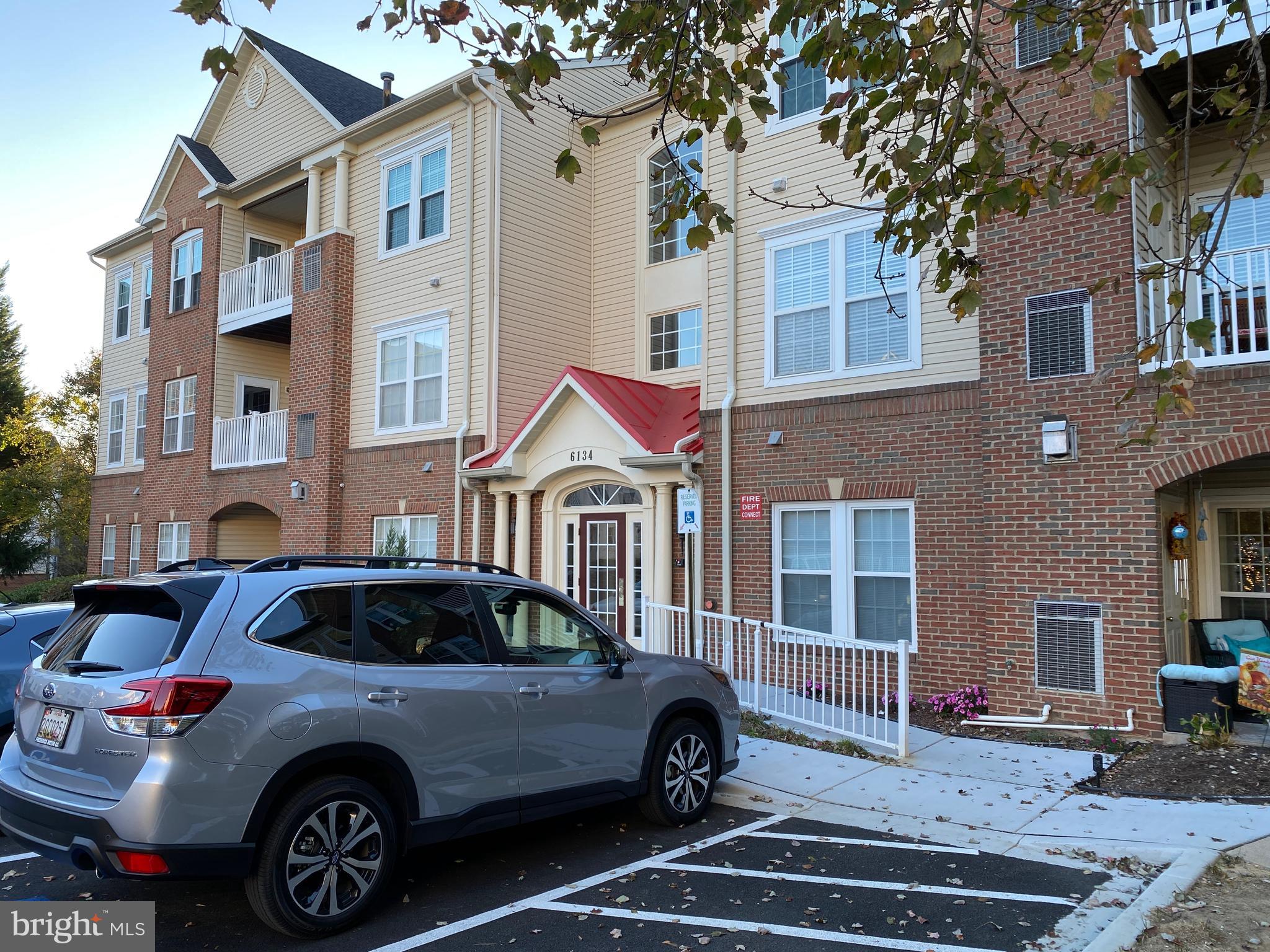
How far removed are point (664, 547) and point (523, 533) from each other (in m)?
2.71

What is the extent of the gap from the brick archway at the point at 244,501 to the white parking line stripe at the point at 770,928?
14297 mm

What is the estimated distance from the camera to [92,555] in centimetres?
2339

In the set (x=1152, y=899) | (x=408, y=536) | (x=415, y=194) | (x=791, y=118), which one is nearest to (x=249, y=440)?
(x=408, y=536)

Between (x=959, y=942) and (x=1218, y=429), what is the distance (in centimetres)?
584

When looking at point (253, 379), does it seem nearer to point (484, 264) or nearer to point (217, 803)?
point (484, 264)

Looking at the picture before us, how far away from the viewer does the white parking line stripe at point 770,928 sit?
4.49m

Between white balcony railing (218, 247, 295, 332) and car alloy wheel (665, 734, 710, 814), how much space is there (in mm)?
14287

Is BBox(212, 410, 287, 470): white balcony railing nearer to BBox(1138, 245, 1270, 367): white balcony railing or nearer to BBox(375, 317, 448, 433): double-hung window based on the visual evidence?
BBox(375, 317, 448, 433): double-hung window

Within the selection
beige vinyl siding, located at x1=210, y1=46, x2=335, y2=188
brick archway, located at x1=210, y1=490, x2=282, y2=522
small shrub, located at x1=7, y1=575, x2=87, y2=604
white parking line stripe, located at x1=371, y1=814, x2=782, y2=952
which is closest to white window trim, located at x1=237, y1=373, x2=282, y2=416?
brick archway, located at x1=210, y1=490, x2=282, y2=522

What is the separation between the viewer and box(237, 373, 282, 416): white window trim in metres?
20.0

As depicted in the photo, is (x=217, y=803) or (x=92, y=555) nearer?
(x=217, y=803)

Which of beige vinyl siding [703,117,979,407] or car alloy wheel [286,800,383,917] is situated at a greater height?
beige vinyl siding [703,117,979,407]

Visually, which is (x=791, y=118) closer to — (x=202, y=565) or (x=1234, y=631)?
(x=1234, y=631)

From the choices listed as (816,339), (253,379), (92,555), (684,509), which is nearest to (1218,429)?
(816,339)
